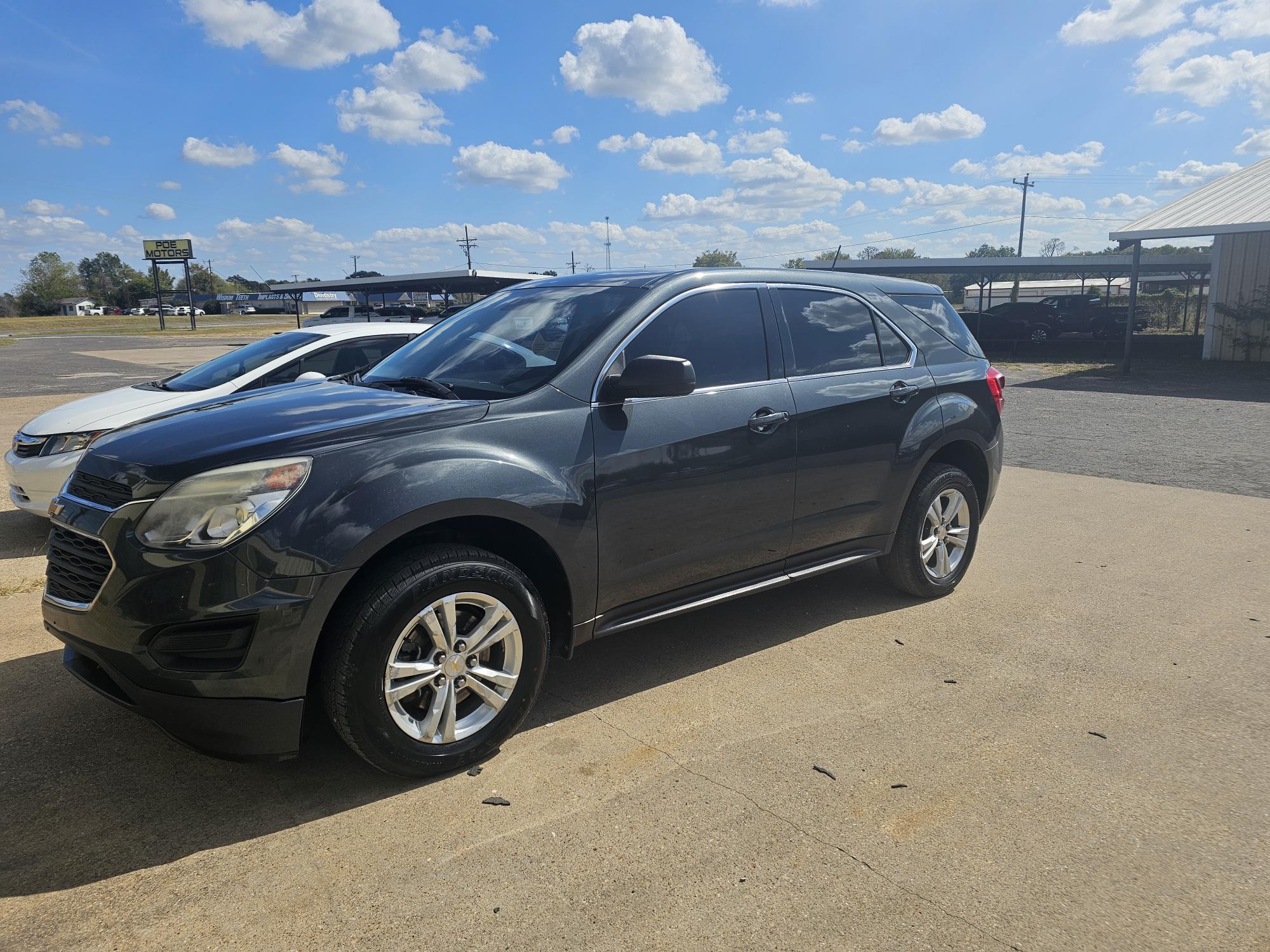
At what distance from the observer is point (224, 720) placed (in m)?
2.79

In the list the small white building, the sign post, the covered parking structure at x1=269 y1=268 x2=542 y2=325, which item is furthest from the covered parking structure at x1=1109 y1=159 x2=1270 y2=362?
the small white building

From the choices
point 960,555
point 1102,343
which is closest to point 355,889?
point 960,555

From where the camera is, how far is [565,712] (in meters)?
3.72

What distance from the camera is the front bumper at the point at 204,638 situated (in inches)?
107

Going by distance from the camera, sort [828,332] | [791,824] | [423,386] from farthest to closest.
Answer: [828,332]
[423,386]
[791,824]

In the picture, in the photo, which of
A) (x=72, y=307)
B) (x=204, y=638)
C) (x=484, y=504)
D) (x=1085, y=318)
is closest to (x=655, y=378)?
(x=484, y=504)

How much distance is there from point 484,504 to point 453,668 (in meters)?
0.59

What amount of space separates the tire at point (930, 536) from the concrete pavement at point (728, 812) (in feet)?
1.50

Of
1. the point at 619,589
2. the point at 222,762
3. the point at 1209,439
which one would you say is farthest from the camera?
the point at 1209,439

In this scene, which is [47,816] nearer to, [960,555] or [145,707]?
[145,707]

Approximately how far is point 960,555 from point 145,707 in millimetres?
4306

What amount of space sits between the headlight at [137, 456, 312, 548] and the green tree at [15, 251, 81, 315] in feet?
462

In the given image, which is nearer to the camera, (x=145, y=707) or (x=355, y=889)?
(x=355, y=889)

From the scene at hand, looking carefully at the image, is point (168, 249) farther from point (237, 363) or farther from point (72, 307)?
point (237, 363)
